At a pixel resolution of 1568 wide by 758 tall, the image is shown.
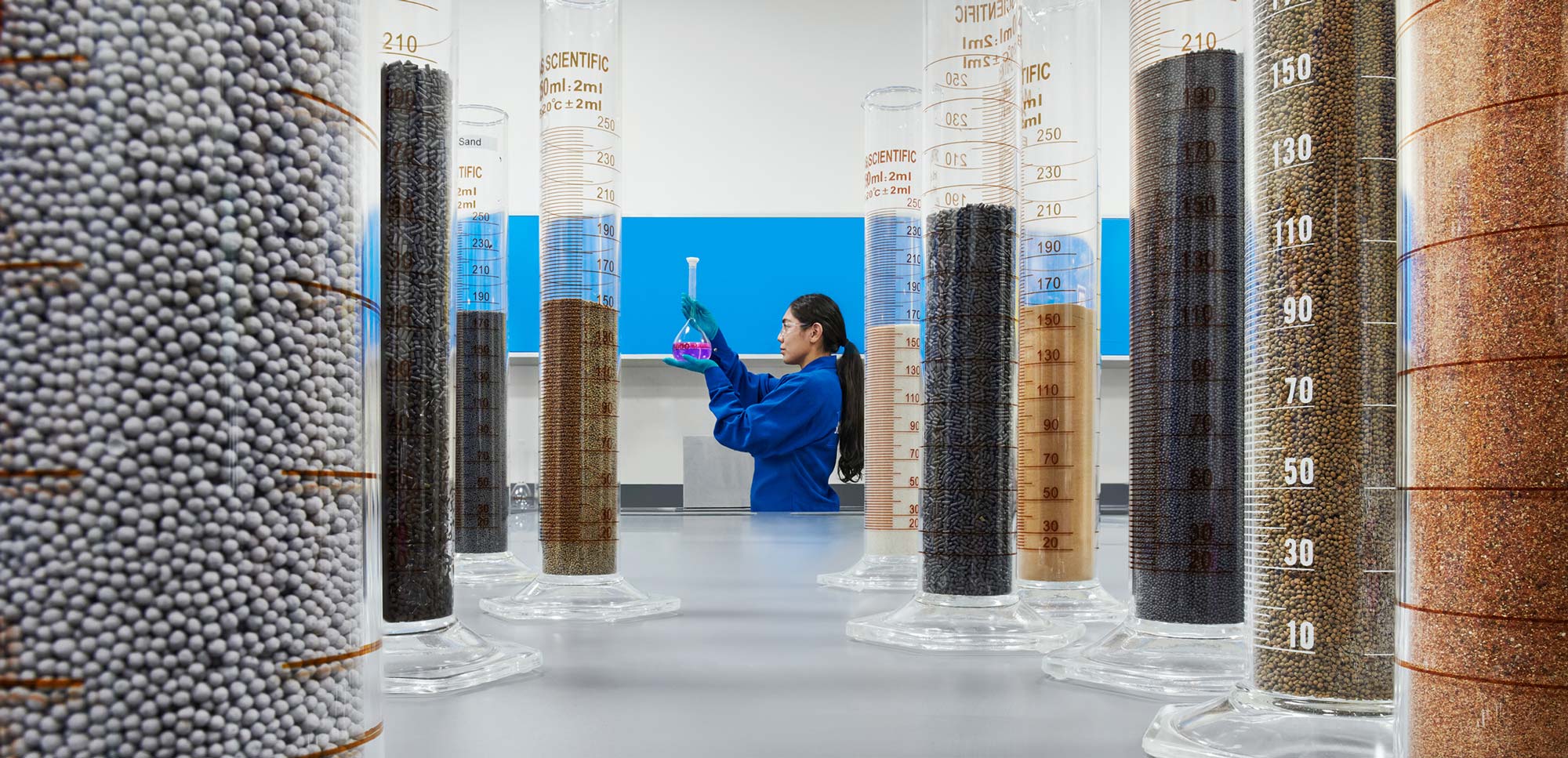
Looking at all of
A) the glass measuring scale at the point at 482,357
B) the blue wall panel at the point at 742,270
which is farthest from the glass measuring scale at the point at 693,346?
the glass measuring scale at the point at 482,357

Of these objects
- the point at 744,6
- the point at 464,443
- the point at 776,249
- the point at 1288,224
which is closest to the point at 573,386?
the point at 464,443

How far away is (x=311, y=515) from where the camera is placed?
0.32 metres

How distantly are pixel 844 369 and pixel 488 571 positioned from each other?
6.27ft

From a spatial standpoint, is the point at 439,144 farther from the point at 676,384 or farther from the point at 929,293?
the point at 676,384

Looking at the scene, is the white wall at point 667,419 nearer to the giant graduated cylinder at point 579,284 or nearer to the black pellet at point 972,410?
the giant graduated cylinder at point 579,284

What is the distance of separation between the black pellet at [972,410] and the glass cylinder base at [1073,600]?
0.38 ft

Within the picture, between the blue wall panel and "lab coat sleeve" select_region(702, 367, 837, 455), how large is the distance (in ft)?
3.30

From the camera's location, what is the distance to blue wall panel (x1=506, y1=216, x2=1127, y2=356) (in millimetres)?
4125

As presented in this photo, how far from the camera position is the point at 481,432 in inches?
44.8

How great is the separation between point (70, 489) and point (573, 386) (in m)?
0.74

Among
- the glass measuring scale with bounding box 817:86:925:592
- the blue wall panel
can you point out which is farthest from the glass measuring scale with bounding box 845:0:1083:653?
the blue wall panel

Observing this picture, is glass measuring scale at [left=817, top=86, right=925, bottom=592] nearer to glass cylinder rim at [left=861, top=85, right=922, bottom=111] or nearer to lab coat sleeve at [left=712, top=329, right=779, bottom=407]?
glass cylinder rim at [left=861, top=85, right=922, bottom=111]

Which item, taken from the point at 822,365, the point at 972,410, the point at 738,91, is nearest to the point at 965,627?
the point at 972,410

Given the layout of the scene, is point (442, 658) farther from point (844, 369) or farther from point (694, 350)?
point (694, 350)
